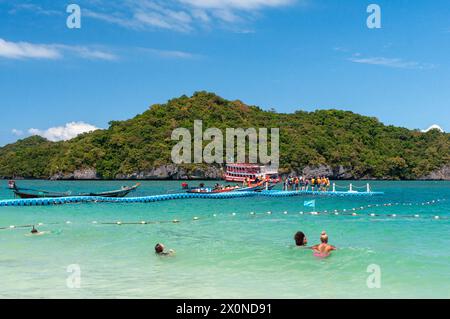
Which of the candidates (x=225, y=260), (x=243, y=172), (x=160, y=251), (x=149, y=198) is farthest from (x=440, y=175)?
(x=160, y=251)

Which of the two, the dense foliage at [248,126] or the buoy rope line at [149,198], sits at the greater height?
the dense foliage at [248,126]

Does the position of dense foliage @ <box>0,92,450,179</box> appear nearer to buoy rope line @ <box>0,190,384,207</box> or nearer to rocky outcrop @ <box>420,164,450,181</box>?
rocky outcrop @ <box>420,164,450,181</box>

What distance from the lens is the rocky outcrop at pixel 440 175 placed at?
130000 mm

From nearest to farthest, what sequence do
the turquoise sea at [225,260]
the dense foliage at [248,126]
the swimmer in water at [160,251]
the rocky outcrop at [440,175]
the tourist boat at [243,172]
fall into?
1. the turquoise sea at [225,260]
2. the swimmer in water at [160,251]
3. the tourist boat at [243,172]
4. the dense foliage at [248,126]
5. the rocky outcrop at [440,175]

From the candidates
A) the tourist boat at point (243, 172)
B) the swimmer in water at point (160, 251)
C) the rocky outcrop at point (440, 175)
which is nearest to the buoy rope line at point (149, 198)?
the swimmer in water at point (160, 251)

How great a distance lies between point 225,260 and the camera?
13797 millimetres

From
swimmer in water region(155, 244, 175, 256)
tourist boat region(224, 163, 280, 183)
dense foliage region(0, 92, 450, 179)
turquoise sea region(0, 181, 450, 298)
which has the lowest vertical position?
turquoise sea region(0, 181, 450, 298)

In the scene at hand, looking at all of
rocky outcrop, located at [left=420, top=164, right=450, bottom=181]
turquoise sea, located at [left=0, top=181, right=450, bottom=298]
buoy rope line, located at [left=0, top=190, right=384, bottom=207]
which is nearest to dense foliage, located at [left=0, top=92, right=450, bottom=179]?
rocky outcrop, located at [left=420, top=164, right=450, bottom=181]

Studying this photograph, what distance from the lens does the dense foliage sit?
125m

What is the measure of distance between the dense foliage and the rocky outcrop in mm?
1443

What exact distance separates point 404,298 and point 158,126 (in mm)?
130839

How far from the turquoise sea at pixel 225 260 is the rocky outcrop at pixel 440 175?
114 meters

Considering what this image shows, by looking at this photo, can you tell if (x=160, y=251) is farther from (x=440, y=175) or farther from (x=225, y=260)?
A: (x=440, y=175)

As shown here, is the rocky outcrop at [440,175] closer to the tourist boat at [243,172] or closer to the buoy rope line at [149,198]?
the tourist boat at [243,172]
